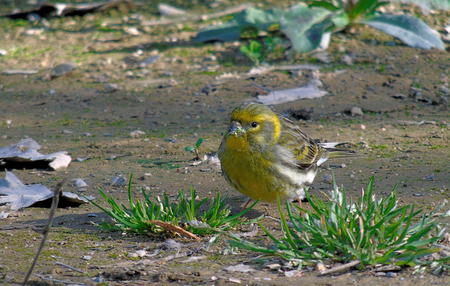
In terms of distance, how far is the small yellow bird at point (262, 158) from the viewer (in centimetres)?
499

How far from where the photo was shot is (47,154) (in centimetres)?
639

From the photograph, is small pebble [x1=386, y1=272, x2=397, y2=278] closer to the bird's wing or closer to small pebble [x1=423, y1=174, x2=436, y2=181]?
the bird's wing

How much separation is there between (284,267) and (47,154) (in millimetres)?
3088

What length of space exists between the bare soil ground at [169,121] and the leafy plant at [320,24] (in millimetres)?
226

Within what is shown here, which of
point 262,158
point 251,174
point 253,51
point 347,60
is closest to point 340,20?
point 347,60

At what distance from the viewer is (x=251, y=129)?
201 inches

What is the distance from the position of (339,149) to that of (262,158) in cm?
134

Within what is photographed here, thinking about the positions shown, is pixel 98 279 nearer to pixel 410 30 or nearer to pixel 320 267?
pixel 320 267

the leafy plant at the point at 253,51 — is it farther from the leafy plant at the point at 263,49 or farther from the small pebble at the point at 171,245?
the small pebble at the point at 171,245

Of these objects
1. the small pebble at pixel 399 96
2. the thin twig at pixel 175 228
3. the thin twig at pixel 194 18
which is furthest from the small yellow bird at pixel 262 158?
the thin twig at pixel 194 18

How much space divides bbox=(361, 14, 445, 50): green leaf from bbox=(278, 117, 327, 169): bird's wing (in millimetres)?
3192

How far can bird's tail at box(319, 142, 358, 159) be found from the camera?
6.04 m

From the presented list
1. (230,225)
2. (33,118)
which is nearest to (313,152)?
(230,225)

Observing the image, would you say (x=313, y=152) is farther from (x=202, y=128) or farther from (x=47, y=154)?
(x=47, y=154)
